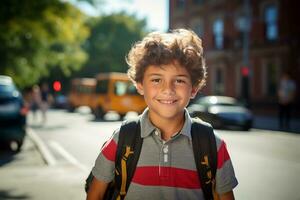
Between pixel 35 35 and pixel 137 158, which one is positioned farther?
pixel 35 35

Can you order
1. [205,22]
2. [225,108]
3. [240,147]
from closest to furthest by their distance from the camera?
[240,147]
[225,108]
[205,22]

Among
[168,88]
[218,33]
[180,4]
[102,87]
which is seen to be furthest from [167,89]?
[180,4]

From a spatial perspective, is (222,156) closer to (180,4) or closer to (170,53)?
(170,53)

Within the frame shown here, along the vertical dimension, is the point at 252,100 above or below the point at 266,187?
below

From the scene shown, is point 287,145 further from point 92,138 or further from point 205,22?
point 205,22

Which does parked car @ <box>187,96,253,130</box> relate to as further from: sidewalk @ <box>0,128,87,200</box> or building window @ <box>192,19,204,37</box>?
building window @ <box>192,19,204,37</box>

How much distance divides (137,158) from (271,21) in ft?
92.9

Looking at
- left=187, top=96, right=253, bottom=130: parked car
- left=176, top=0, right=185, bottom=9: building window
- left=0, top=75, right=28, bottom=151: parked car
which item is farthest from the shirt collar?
left=176, top=0, right=185, bottom=9: building window

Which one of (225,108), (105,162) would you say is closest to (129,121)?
(105,162)

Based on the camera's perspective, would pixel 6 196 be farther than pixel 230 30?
No

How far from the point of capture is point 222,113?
18766 millimetres

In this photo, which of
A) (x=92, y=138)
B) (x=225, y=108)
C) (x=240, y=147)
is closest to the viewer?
(x=240, y=147)

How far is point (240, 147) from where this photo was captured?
40.2ft

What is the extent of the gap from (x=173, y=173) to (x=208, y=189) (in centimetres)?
20
